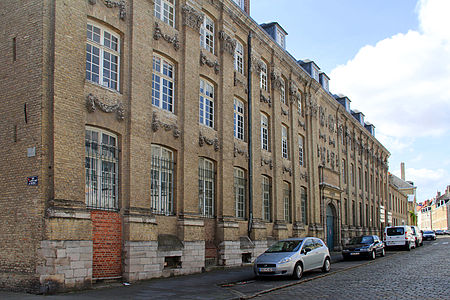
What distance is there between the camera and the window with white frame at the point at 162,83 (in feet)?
57.3

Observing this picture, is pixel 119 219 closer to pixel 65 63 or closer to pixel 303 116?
pixel 65 63

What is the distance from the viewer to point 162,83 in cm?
1780

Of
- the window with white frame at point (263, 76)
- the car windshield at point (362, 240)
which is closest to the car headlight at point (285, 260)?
the window with white frame at point (263, 76)

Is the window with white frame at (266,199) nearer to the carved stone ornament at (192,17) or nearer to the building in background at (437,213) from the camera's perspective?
the carved stone ornament at (192,17)

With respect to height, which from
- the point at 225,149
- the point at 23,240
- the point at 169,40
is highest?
the point at 169,40

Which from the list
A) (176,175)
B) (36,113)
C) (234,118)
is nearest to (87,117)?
(36,113)

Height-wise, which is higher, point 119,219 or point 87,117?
point 87,117

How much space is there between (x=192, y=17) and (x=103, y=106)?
21.8 ft

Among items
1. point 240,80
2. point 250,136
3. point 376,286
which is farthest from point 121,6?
point 376,286

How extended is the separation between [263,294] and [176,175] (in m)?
6.11

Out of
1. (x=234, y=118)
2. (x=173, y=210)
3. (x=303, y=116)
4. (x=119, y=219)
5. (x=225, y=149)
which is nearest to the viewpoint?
(x=119, y=219)

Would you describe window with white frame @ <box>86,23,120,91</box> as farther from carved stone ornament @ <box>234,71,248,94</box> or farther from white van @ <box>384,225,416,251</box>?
white van @ <box>384,225,416,251</box>

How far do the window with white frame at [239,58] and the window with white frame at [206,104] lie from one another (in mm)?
2865

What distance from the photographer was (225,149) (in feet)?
69.3
